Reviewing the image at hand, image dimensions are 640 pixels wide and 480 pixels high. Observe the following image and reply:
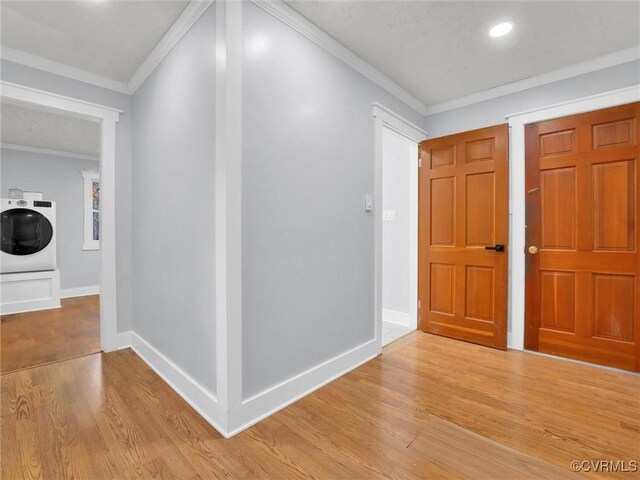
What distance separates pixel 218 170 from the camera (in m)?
1.64

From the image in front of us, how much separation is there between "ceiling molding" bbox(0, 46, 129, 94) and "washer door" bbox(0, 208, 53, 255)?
3053 millimetres

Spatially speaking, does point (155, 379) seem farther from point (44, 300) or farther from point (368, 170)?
point (44, 300)

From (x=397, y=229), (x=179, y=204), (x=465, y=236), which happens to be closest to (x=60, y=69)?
(x=179, y=204)

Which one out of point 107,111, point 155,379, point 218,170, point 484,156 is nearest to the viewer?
point 218,170

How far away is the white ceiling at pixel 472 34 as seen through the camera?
6.23 ft

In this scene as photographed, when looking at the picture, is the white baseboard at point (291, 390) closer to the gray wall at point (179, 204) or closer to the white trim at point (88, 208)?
the gray wall at point (179, 204)

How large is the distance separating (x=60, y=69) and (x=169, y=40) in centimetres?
120

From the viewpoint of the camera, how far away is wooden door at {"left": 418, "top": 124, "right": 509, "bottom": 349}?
288 centimetres

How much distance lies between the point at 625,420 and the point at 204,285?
2.65m

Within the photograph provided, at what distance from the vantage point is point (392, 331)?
11.1 feet

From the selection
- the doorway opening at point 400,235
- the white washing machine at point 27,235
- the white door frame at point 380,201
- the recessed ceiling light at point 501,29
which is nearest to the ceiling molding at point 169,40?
the white door frame at point 380,201

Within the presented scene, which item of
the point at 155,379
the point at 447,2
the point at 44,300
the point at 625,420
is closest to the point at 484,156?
the point at 447,2

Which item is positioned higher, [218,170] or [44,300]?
[218,170]

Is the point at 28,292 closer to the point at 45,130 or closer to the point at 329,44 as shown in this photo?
the point at 45,130
